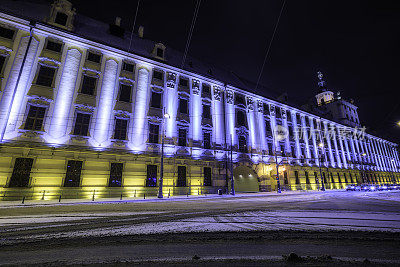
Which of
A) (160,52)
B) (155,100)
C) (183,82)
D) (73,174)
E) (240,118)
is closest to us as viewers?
(73,174)

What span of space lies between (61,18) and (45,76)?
7168 mm

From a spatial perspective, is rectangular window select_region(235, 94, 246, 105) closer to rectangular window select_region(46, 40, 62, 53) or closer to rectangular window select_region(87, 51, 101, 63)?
rectangular window select_region(87, 51, 101, 63)

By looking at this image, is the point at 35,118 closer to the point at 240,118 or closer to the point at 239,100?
the point at 240,118

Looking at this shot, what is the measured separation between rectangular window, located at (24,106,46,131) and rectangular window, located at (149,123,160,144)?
9452 millimetres

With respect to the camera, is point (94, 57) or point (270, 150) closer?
point (94, 57)

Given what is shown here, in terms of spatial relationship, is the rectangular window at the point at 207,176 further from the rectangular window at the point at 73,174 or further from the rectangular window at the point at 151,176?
the rectangular window at the point at 73,174

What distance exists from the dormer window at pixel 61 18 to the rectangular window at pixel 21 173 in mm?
14302

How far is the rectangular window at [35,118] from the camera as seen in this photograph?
1547 cm

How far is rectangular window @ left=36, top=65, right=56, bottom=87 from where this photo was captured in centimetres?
1673

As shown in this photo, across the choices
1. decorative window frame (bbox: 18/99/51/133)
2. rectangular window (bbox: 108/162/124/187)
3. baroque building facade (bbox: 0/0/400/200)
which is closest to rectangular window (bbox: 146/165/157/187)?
baroque building facade (bbox: 0/0/400/200)

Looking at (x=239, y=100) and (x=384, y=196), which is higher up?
(x=239, y=100)

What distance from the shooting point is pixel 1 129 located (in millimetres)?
14188

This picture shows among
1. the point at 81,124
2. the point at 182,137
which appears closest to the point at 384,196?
the point at 182,137

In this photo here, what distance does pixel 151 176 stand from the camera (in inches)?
759
